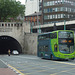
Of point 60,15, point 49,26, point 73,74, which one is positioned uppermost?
point 60,15

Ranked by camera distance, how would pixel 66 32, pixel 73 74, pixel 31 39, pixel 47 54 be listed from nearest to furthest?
pixel 73 74, pixel 66 32, pixel 47 54, pixel 31 39

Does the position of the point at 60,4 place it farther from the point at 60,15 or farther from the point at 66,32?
the point at 66,32

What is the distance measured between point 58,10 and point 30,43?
26588 millimetres

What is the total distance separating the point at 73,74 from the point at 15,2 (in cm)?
8197

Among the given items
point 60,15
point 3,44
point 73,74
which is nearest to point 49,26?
point 60,15

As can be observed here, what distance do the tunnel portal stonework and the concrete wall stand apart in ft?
6.65

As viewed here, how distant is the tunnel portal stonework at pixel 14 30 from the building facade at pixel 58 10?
60.2 feet

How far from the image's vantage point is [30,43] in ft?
217

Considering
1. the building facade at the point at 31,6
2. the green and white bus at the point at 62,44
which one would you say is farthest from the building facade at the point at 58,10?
the green and white bus at the point at 62,44

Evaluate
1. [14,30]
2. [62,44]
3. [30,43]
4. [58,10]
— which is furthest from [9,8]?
[62,44]

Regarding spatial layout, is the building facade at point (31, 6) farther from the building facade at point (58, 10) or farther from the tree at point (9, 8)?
the building facade at point (58, 10)

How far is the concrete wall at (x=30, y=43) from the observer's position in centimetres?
6184

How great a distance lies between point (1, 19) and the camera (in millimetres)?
97438

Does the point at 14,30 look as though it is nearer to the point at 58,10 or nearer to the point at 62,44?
the point at 58,10
